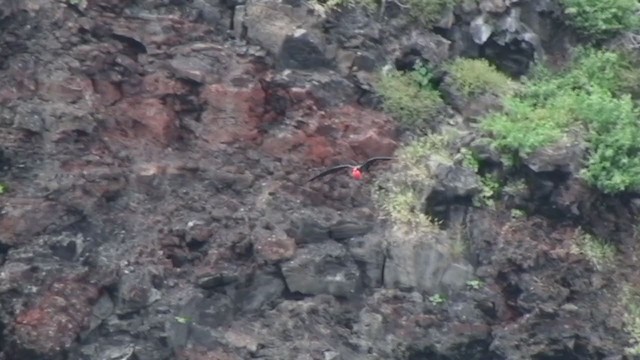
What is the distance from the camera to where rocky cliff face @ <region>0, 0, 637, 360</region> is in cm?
878

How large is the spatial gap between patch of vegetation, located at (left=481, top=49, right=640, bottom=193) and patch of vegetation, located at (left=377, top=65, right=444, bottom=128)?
469 mm

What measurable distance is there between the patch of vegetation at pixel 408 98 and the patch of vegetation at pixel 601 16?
5.56ft

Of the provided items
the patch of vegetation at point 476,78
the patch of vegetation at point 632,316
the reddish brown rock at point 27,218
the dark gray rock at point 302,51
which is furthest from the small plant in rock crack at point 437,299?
the reddish brown rock at point 27,218

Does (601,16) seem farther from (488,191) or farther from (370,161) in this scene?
(370,161)

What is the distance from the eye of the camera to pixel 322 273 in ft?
30.0

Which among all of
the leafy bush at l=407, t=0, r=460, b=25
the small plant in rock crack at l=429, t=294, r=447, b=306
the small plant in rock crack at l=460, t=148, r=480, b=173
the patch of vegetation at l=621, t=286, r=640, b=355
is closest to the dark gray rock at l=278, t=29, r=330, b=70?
the leafy bush at l=407, t=0, r=460, b=25

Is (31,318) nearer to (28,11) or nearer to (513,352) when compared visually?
(28,11)

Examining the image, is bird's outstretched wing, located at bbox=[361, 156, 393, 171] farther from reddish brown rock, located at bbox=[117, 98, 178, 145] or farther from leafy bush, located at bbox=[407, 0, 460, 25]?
reddish brown rock, located at bbox=[117, 98, 178, 145]

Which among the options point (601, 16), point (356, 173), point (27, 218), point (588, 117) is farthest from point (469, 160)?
point (27, 218)

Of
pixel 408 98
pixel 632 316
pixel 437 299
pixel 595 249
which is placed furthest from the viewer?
pixel 408 98

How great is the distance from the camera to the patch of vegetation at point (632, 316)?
9055mm

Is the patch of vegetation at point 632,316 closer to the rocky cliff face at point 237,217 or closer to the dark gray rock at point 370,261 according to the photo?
the rocky cliff face at point 237,217

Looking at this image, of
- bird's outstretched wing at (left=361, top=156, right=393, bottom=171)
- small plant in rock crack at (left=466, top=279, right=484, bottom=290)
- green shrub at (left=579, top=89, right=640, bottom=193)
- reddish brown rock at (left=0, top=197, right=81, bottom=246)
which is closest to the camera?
reddish brown rock at (left=0, top=197, right=81, bottom=246)

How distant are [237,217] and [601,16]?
154 inches
